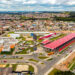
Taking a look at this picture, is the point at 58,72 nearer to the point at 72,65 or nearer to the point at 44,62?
the point at 72,65

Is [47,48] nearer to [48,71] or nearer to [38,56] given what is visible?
[38,56]

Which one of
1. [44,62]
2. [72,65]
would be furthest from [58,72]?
[44,62]

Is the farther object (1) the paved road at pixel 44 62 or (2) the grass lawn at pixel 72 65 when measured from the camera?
(2) the grass lawn at pixel 72 65

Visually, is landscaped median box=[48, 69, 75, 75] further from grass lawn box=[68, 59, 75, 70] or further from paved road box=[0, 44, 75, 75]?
grass lawn box=[68, 59, 75, 70]

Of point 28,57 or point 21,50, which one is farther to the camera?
point 21,50

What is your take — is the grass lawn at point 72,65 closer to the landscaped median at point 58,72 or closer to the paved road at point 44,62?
the landscaped median at point 58,72

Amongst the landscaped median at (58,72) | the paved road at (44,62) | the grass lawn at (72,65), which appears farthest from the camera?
the grass lawn at (72,65)

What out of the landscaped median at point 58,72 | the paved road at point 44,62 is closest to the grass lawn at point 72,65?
the landscaped median at point 58,72

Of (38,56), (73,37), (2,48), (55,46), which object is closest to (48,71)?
(38,56)

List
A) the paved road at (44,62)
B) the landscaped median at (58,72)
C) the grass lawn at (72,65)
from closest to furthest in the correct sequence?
1. the landscaped median at (58,72)
2. the paved road at (44,62)
3. the grass lawn at (72,65)

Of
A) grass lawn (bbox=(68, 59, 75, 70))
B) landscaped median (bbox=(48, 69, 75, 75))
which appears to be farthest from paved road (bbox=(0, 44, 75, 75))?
grass lawn (bbox=(68, 59, 75, 70))

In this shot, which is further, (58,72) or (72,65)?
(72,65)
